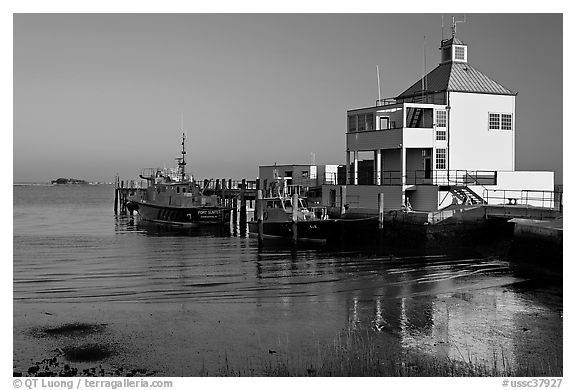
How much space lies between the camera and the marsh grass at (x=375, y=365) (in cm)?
1405

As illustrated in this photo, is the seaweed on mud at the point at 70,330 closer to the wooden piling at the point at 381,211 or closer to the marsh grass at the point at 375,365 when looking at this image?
the marsh grass at the point at 375,365

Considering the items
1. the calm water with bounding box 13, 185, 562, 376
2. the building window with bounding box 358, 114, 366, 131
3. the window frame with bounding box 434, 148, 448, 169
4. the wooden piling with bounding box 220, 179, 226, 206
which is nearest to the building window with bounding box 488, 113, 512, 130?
the window frame with bounding box 434, 148, 448, 169

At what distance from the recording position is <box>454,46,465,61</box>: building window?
143 feet

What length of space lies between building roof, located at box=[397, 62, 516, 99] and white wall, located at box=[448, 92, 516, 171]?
371 mm

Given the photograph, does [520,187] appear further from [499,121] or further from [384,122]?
[384,122]

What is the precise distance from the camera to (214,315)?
19406mm

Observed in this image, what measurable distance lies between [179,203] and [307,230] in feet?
76.1

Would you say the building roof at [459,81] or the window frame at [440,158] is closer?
the window frame at [440,158]

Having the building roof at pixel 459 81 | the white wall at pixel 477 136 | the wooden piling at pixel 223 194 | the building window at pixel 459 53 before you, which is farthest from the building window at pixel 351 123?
the wooden piling at pixel 223 194

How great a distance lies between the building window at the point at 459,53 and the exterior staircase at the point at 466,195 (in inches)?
392

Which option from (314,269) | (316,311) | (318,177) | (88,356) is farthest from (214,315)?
(318,177)

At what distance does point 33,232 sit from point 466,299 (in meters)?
39.4

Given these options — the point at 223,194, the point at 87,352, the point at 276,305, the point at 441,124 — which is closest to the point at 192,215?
the point at 223,194
